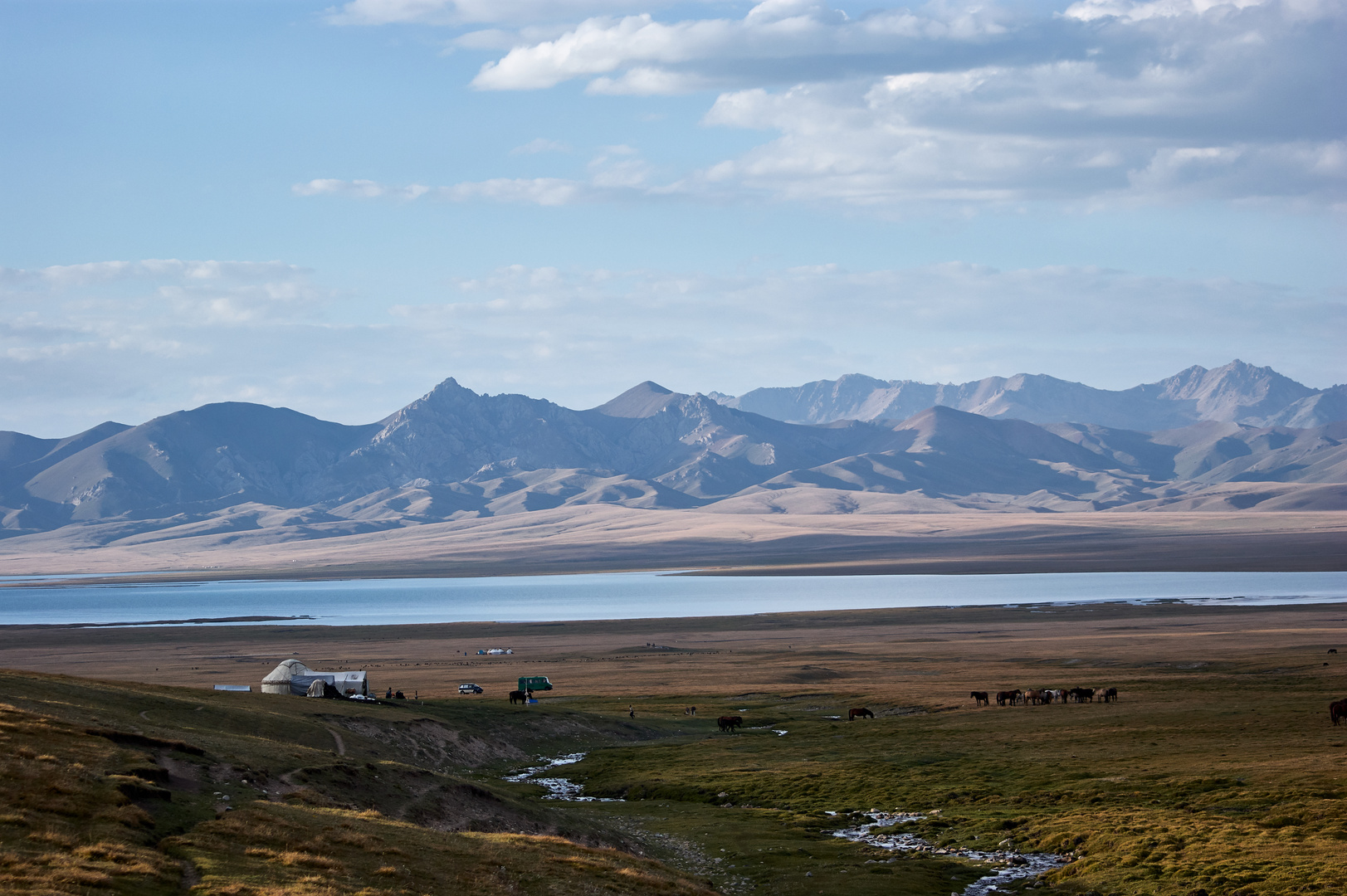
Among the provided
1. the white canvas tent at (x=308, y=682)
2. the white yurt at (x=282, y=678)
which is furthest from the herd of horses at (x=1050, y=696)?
the white yurt at (x=282, y=678)

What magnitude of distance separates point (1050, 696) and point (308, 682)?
45.6 meters

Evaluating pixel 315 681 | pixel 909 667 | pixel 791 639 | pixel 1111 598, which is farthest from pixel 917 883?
pixel 1111 598

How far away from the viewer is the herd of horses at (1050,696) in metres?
67.8

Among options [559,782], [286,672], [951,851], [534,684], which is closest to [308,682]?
[286,672]

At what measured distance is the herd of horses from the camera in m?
67.8

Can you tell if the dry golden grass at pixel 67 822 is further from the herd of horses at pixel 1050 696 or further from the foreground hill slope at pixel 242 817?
the herd of horses at pixel 1050 696

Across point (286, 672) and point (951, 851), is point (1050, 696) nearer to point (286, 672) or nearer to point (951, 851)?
point (951, 851)

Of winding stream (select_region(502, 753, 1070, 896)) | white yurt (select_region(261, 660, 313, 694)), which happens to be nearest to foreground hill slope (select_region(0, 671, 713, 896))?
winding stream (select_region(502, 753, 1070, 896))

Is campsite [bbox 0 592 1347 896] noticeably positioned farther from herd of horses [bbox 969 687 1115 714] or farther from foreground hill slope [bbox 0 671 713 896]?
herd of horses [bbox 969 687 1115 714]

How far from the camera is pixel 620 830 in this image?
40719 mm

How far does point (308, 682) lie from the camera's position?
6906 cm

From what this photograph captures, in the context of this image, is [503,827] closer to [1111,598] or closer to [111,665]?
[111,665]

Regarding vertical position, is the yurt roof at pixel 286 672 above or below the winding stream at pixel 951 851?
above

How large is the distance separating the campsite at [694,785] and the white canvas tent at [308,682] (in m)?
3.43
